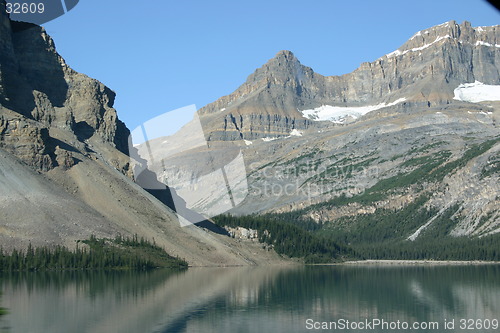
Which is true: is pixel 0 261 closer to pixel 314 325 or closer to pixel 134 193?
pixel 134 193

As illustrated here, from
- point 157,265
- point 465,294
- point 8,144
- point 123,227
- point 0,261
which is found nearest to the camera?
point 465,294

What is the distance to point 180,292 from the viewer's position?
10688 centimetres

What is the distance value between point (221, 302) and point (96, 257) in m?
65.5

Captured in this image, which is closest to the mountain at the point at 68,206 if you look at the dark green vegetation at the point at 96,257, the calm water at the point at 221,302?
the dark green vegetation at the point at 96,257

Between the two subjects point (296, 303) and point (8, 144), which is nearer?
point (296, 303)

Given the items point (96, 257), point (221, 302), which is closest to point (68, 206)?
point (96, 257)

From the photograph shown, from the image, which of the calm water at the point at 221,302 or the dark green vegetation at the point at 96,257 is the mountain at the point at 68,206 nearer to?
the dark green vegetation at the point at 96,257

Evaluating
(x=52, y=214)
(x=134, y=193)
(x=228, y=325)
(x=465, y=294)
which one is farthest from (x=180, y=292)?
(x=134, y=193)

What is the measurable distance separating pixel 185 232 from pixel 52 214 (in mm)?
38565

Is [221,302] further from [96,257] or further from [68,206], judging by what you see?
[68,206]

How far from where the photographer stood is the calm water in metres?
76.0

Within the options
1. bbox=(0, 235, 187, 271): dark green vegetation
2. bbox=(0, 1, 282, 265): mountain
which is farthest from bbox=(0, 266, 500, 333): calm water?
bbox=(0, 1, 282, 265): mountain

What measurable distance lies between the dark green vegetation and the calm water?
976 centimetres

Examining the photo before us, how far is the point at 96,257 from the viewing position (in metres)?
154
